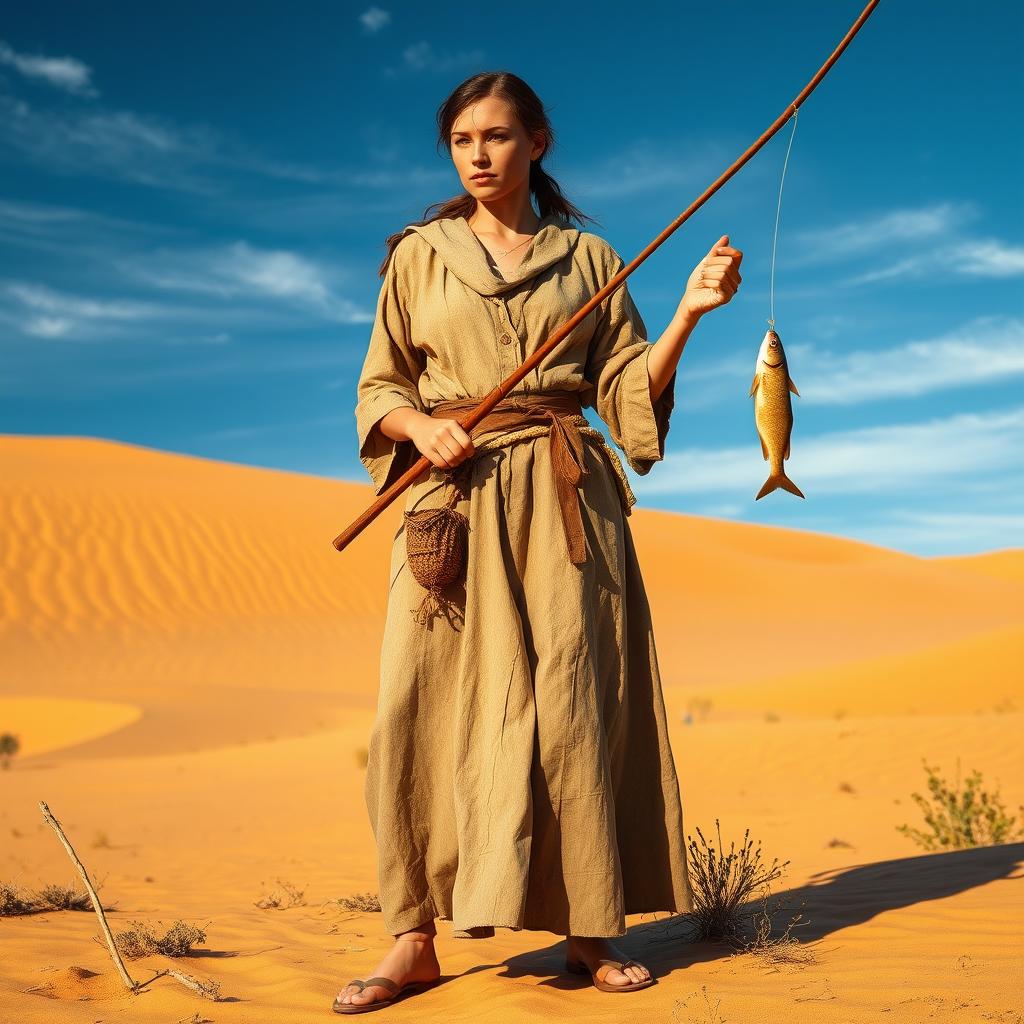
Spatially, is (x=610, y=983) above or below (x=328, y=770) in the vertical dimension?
below

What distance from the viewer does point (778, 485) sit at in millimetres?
2838

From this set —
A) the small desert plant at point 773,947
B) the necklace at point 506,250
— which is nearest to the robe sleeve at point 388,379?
the necklace at point 506,250

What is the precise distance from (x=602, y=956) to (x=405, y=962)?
1.82ft

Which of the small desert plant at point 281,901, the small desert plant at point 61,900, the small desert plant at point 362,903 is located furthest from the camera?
the small desert plant at point 281,901

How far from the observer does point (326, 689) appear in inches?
958

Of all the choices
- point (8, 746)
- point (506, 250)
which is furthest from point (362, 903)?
point (8, 746)

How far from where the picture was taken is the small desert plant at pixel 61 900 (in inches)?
203

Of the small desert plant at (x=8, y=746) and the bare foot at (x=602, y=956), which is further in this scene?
the small desert plant at (x=8, y=746)

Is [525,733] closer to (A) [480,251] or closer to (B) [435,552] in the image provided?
(B) [435,552]

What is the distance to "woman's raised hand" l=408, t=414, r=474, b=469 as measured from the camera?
9.95ft

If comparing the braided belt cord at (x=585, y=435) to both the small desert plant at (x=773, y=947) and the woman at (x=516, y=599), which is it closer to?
the woman at (x=516, y=599)

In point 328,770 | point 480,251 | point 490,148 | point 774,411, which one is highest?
point 490,148

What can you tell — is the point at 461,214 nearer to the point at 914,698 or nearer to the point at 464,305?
the point at 464,305

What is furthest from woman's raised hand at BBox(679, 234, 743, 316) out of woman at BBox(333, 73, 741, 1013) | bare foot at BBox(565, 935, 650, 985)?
bare foot at BBox(565, 935, 650, 985)
